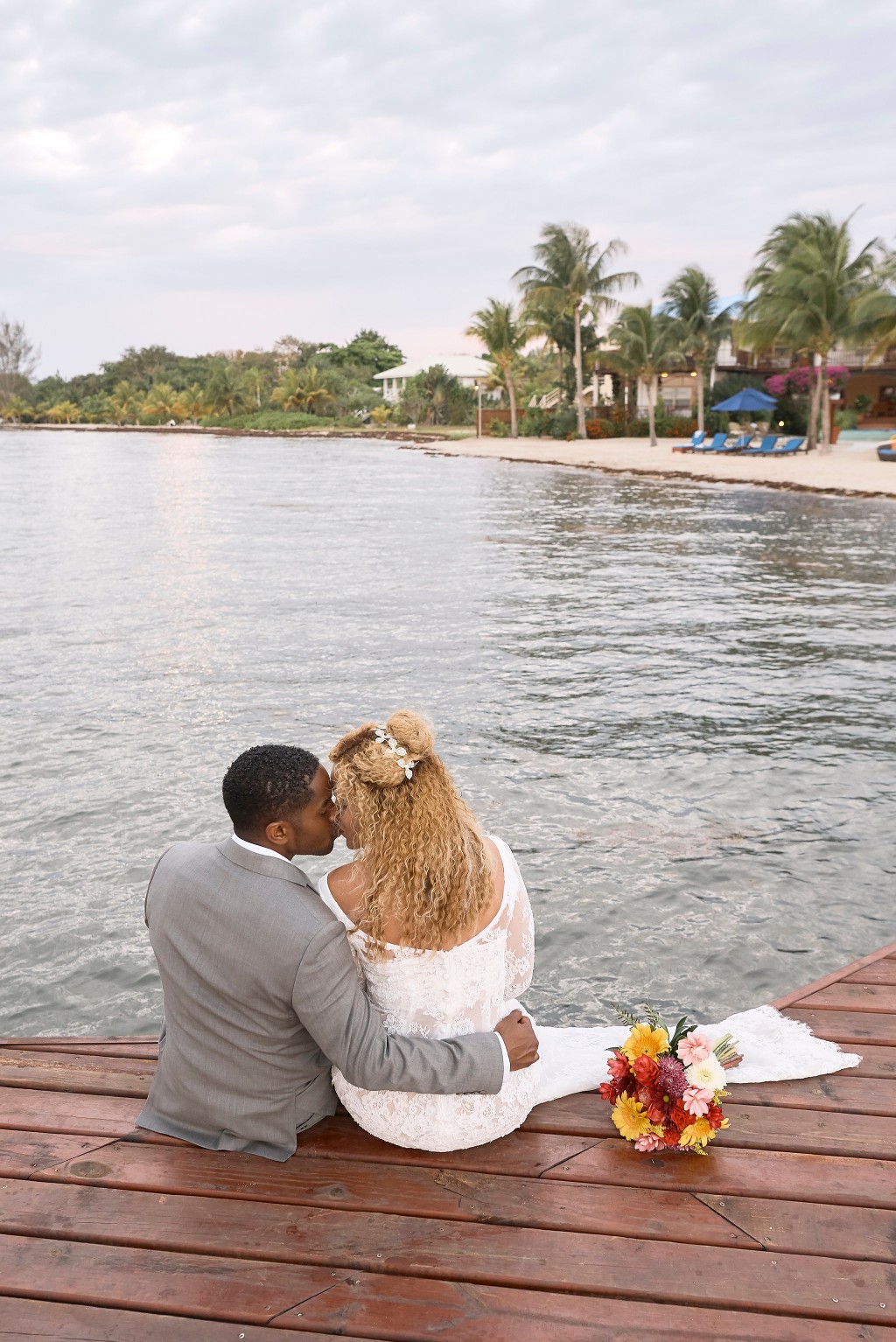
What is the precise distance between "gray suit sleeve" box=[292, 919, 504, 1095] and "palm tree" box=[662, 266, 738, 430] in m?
47.4

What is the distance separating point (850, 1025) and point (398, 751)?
2.16 meters

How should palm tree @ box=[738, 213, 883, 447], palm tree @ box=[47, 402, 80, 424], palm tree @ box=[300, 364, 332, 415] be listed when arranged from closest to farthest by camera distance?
palm tree @ box=[738, 213, 883, 447], palm tree @ box=[300, 364, 332, 415], palm tree @ box=[47, 402, 80, 424]

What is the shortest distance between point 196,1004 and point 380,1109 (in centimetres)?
56

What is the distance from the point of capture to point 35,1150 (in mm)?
3066

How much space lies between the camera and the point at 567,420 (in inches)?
2290

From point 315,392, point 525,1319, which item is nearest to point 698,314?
point 315,392

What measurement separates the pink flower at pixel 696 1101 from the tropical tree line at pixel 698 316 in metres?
37.0

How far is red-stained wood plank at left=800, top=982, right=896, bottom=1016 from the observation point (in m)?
3.98

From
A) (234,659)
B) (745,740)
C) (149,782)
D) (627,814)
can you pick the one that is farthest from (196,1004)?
(234,659)

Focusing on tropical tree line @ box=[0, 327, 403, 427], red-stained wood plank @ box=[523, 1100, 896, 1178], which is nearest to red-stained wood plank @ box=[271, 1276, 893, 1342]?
red-stained wood plank @ box=[523, 1100, 896, 1178]

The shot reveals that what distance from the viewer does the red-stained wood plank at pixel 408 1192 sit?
8.98 ft

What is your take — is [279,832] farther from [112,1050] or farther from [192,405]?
[192,405]

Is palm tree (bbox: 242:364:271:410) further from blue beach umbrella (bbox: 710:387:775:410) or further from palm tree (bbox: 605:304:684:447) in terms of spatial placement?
blue beach umbrella (bbox: 710:387:775:410)

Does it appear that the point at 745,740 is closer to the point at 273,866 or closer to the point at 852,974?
the point at 852,974
